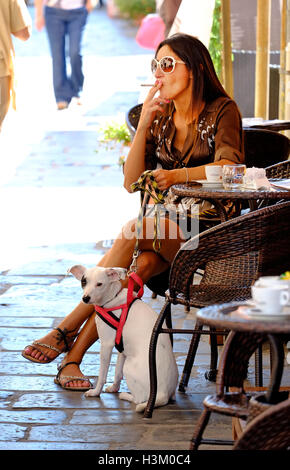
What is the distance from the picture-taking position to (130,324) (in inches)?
137

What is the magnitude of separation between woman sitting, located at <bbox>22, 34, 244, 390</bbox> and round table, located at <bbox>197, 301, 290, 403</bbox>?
1564 mm

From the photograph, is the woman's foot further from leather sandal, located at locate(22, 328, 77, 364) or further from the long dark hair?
leather sandal, located at locate(22, 328, 77, 364)

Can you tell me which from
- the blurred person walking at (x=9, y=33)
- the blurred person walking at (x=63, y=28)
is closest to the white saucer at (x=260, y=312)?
the blurred person walking at (x=9, y=33)

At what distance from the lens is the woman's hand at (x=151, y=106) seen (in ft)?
13.3

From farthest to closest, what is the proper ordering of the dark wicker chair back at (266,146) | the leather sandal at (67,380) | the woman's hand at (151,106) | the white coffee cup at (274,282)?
1. the dark wicker chair back at (266,146)
2. the woman's hand at (151,106)
3. the leather sandal at (67,380)
4. the white coffee cup at (274,282)

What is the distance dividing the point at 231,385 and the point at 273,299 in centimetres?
49

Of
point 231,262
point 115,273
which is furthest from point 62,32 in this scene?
point 115,273

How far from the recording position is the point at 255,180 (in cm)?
357

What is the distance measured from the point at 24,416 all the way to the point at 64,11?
8.59 metres

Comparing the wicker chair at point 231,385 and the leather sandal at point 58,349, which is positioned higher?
the wicker chair at point 231,385

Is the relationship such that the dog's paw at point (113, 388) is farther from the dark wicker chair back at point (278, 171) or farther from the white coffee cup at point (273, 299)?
the white coffee cup at point (273, 299)

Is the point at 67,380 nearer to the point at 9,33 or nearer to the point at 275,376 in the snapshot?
the point at 275,376

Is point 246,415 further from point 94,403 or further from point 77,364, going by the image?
point 77,364

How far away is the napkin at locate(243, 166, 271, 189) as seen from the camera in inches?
140
